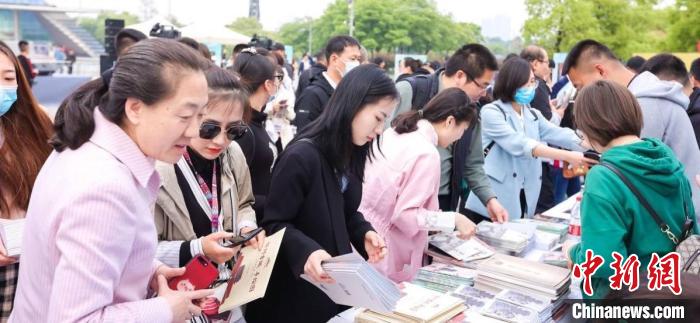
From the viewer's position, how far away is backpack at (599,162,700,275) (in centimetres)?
161

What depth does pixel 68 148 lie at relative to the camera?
1.11 meters

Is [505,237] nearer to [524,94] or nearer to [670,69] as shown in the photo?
[524,94]

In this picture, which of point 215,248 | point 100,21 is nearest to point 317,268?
point 215,248

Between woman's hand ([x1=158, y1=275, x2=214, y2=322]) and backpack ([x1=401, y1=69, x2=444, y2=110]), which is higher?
backpack ([x1=401, y1=69, x2=444, y2=110])

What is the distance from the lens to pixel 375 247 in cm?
198

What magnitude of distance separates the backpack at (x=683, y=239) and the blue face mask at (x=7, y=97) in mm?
1981

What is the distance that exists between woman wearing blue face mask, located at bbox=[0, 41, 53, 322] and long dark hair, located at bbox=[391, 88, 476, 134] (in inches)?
58.2

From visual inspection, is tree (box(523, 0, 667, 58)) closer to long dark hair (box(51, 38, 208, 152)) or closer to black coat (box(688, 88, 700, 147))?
black coat (box(688, 88, 700, 147))

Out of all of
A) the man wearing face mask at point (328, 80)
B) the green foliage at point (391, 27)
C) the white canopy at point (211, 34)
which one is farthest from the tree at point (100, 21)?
the man wearing face mask at point (328, 80)

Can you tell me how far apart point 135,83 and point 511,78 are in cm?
270

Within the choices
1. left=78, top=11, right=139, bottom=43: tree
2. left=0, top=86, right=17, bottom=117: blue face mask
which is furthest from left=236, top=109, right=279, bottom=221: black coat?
left=78, top=11, right=139, bottom=43: tree

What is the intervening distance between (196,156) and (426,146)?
3.35 ft

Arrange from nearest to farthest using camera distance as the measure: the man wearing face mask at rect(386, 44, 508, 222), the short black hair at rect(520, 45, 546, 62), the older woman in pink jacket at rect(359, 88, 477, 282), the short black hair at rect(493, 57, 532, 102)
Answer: the older woman in pink jacket at rect(359, 88, 477, 282) < the man wearing face mask at rect(386, 44, 508, 222) < the short black hair at rect(493, 57, 532, 102) < the short black hair at rect(520, 45, 546, 62)

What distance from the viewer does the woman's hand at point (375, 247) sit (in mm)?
1973
